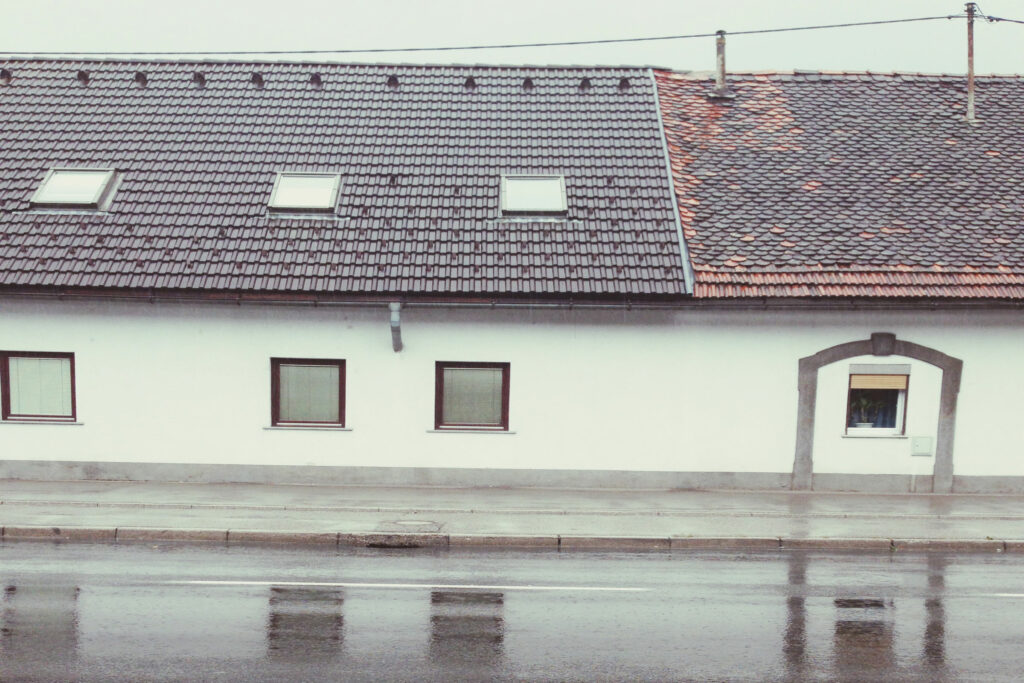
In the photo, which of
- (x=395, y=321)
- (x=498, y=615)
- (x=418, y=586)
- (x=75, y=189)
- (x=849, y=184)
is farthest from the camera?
(x=849, y=184)

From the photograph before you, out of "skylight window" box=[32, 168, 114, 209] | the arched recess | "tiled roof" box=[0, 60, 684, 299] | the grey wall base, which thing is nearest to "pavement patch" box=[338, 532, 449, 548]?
the grey wall base

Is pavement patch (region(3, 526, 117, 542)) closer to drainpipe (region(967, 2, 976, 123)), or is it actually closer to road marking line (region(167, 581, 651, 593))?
road marking line (region(167, 581, 651, 593))

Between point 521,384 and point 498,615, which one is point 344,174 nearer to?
point 521,384

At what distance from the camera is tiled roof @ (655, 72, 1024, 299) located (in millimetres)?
13930

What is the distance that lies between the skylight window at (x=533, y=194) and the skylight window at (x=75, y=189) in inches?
238

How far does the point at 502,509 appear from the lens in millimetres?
12625

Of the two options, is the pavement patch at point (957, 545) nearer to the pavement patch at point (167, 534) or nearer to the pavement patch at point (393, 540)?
the pavement patch at point (393, 540)

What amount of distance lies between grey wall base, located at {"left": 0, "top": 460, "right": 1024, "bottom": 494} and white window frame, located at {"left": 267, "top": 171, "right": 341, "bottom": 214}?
12.5 feet

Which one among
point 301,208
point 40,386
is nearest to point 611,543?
point 301,208

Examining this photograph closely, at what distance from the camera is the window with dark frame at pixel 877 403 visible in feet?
46.6

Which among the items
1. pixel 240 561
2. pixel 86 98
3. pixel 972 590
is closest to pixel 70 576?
pixel 240 561

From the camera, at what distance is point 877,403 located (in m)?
14.4

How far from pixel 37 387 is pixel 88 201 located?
9.34 feet

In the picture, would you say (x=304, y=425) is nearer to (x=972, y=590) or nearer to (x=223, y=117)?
(x=223, y=117)
